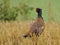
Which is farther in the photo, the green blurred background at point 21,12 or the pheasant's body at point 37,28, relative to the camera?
the green blurred background at point 21,12

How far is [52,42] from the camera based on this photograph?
21.3 ft

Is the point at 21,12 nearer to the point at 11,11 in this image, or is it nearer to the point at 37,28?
the point at 11,11

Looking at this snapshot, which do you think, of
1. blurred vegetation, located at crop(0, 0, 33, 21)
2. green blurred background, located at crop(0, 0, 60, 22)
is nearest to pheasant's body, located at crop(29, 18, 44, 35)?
green blurred background, located at crop(0, 0, 60, 22)

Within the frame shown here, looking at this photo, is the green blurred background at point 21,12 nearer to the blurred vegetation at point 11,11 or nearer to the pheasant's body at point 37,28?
the blurred vegetation at point 11,11

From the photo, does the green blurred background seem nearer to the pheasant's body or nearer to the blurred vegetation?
the blurred vegetation

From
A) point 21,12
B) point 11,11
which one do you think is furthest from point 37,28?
point 21,12

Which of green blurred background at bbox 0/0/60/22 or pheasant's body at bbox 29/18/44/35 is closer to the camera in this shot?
pheasant's body at bbox 29/18/44/35

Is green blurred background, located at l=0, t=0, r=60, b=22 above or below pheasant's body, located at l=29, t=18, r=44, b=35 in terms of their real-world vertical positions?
below

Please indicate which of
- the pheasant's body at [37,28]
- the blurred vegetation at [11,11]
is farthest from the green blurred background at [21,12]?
the pheasant's body at [37,28]

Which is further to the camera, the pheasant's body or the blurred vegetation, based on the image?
the blurred vegetation

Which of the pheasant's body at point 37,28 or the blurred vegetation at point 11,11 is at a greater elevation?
the pheasant's body at point 37,28

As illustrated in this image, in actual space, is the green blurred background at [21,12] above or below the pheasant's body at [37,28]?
below

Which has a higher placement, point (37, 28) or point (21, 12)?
point (37, 28)

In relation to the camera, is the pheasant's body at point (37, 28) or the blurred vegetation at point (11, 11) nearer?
the pheasant's body at point (37, 28)
